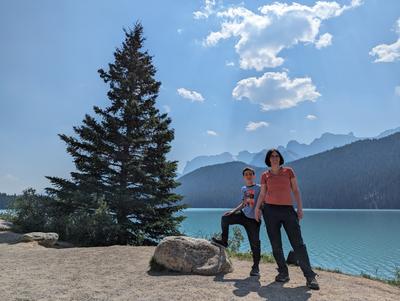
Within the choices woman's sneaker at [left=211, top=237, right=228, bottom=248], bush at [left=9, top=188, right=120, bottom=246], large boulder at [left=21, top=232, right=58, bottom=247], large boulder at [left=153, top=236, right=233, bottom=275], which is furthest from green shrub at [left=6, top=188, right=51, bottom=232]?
woman's sneaker at [left=211, top=237, right=228, bottom=248]

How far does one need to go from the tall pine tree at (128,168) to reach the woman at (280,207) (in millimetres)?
8601

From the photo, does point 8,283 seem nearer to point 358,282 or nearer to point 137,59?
point 358,282

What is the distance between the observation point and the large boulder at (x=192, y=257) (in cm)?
768

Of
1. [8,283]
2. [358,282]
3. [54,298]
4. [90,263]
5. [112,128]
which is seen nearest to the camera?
[54,298]

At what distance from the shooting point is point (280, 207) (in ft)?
22.2

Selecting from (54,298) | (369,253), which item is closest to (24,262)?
(54,298)

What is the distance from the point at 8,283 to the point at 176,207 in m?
9.95

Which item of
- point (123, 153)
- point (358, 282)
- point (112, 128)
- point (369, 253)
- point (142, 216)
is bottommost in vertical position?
point (369, 253)

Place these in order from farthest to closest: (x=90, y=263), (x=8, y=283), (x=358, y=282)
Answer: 1. (x=90, y=263)
2. (x=358, y=282)
3. (x=8, y=283)

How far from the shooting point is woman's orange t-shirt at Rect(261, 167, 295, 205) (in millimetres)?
6742

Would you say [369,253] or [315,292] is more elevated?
[315,292]

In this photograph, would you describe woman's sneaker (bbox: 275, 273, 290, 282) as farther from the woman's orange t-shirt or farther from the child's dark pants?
the woman's orange t-shirt

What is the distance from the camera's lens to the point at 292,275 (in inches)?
306

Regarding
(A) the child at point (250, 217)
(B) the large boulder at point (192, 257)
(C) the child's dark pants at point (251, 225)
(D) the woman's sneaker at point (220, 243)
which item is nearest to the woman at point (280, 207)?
(A) the child at point (250, 217)
